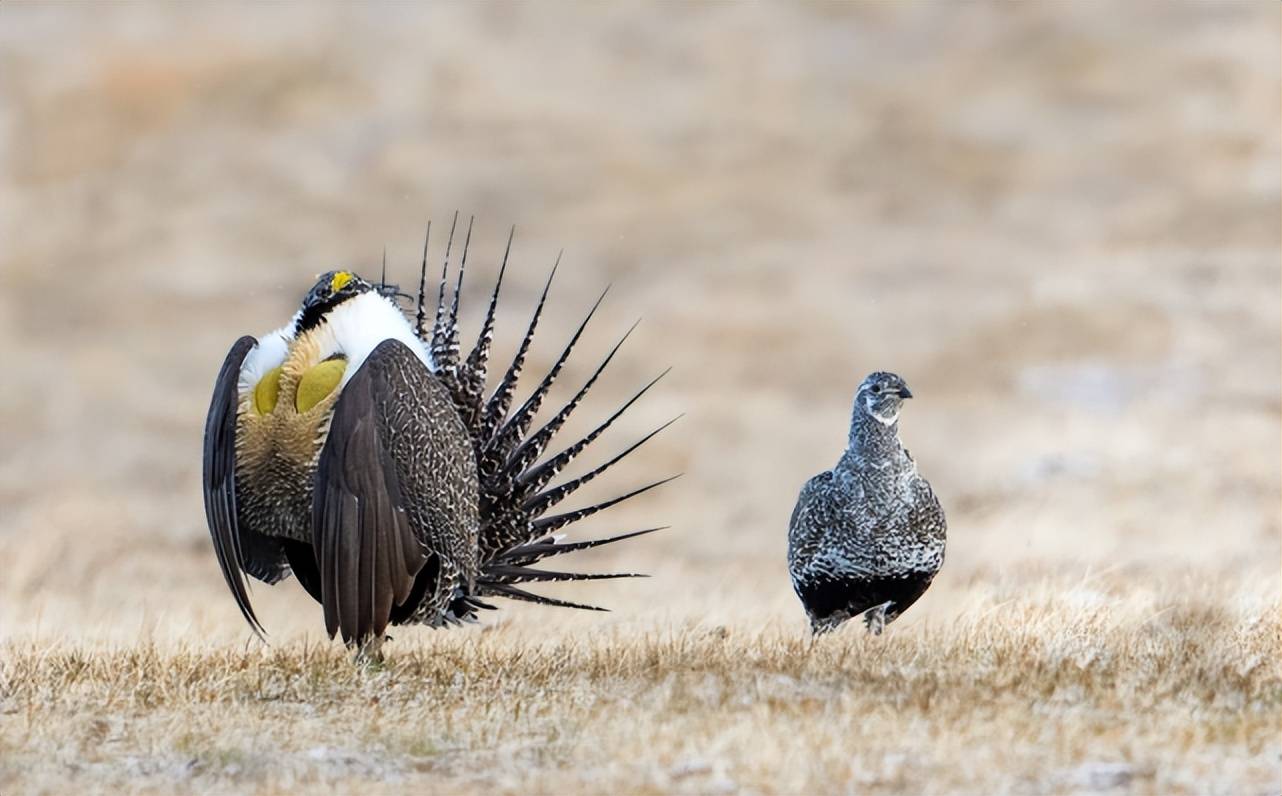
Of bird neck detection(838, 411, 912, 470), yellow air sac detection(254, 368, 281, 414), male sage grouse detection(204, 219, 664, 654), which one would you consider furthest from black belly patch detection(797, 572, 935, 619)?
yellow air sac detection(254, 368, 281, 414)

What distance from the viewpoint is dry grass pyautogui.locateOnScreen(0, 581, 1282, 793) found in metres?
4.25

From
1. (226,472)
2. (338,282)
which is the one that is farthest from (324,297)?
(226,472)

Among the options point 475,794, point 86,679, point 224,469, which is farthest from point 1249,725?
point 86,679

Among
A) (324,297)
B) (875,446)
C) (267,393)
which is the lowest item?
(875,446)

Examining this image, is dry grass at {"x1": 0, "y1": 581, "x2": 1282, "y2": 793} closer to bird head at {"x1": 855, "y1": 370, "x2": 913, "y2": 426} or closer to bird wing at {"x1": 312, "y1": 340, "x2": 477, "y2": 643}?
bird wing at {"x1": 312, "y1": 340, "x2": 477, "y2": 643}

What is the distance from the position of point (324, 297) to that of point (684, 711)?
1662 mm

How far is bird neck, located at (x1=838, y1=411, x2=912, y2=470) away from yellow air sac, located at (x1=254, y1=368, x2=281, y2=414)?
5.97 ft

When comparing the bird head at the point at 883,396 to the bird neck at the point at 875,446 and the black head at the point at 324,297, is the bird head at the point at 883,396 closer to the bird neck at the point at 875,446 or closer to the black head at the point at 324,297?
the bird neck at the point at 875,446

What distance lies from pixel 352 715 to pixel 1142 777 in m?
2.02

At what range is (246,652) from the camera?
580 centimetres

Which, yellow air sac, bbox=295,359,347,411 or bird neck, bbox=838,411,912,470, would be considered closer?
yellow air sac, bbox=295,359,347,411

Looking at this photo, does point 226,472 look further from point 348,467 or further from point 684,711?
point 684,711

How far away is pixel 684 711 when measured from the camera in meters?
4.89

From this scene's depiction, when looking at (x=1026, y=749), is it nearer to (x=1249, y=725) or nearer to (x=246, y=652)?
(x=1249, y=725)
